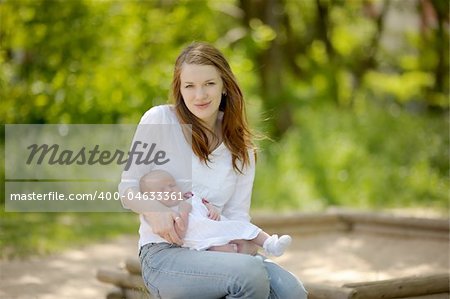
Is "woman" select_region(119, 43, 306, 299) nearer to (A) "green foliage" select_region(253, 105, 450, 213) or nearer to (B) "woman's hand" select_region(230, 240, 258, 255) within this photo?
(B) "woman's hand" select_region(230, 240, 258, 255)

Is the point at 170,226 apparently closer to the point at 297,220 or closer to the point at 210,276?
the point at 210,276

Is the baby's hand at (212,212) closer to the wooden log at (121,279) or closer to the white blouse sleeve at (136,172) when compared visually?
the white blouse sleeve at (136,172)

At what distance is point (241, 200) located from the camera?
3318 mm

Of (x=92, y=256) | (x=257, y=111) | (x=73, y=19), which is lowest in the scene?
(x=92, y=256)

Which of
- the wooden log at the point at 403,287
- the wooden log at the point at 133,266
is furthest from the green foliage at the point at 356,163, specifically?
the wooden log at the point at 403,287

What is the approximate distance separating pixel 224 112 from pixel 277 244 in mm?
627

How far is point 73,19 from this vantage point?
8805mm

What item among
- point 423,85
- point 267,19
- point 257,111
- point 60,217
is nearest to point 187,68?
point 60,217

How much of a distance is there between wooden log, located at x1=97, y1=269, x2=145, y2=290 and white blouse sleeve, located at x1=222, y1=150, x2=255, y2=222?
991 mm

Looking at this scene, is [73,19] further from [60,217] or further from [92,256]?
[92,256]

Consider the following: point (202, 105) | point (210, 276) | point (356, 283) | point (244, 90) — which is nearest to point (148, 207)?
point (210, 276)

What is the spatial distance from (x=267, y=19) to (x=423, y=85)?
3.92 meters

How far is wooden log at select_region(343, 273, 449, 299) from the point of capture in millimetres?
3785

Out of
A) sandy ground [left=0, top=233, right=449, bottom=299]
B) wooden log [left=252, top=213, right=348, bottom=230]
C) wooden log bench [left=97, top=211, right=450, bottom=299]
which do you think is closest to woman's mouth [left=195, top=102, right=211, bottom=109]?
Answer: wooden log bench [left=97, top=211, right=450, bottom=299]
